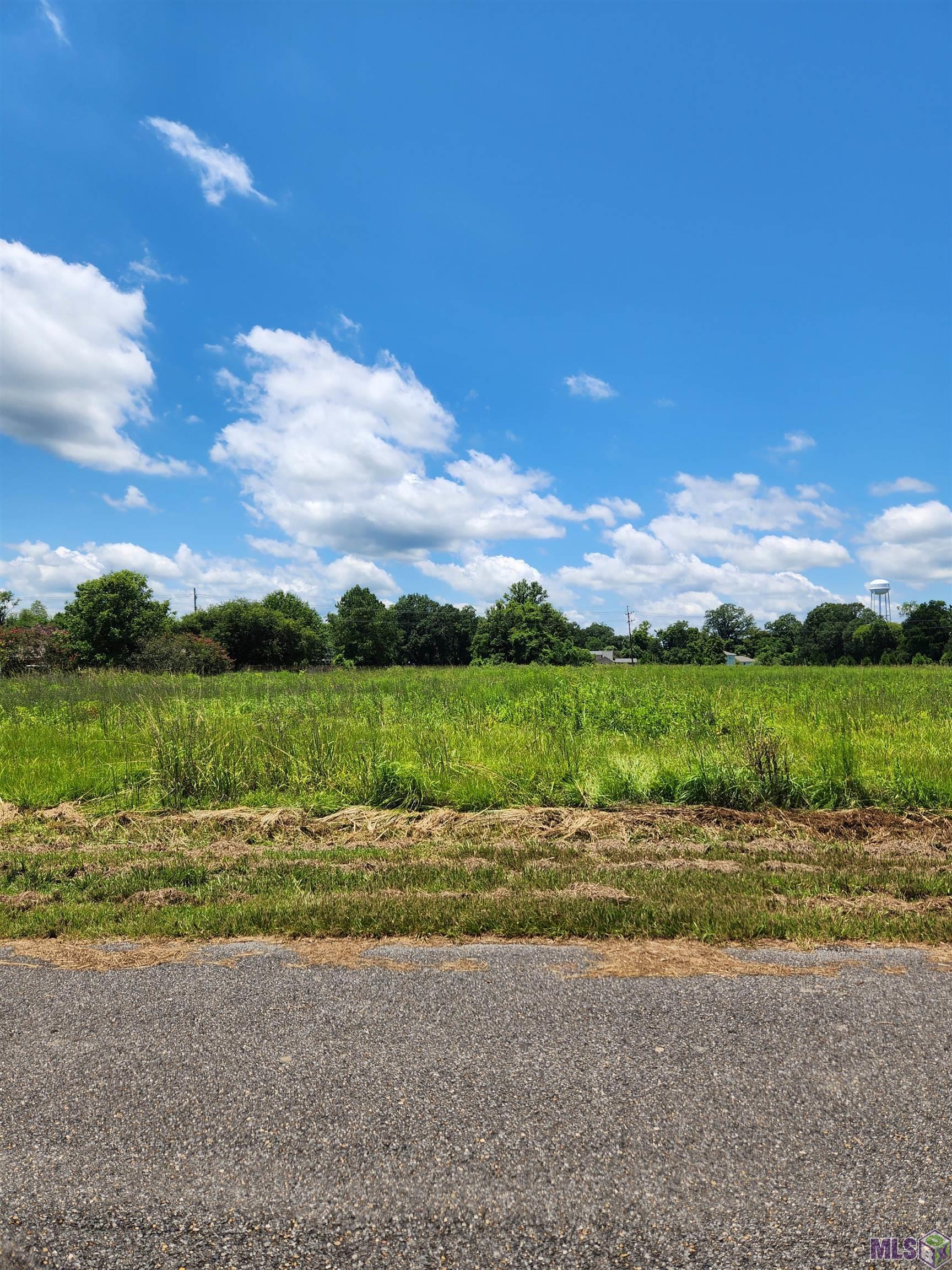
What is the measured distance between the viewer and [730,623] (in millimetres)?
148375

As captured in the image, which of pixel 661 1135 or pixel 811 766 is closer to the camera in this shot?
pixel 661 1135

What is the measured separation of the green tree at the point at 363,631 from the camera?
8812cm

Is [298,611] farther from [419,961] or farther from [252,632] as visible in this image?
[419,961]

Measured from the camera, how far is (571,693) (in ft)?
60.3

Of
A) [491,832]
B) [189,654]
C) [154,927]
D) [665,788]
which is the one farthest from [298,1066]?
[189,654]

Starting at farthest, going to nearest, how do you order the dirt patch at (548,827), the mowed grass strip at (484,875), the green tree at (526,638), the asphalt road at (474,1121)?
the green tree at (526,638) → the dirt patch at (548,827) → the mowed grass strip at (484,875) → the asphalt road at (474,1121)

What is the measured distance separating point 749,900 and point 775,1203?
315cm

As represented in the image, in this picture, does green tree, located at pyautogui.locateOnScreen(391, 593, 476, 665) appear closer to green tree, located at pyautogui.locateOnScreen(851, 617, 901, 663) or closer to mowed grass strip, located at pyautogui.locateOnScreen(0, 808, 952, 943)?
green tree, located at pyautogui.locateOnScreen(851, 617, 901, 663)

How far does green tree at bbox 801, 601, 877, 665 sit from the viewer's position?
122438 mm

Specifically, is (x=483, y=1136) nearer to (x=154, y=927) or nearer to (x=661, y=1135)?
(x=661, y=1135)

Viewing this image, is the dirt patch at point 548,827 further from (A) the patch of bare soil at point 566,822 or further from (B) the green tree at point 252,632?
(B) the green tree at point 252,632

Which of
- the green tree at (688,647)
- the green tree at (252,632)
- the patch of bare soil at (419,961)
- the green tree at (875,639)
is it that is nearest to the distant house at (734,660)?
the green tree at (688,647)

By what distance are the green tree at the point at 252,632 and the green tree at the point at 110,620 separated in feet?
73.8

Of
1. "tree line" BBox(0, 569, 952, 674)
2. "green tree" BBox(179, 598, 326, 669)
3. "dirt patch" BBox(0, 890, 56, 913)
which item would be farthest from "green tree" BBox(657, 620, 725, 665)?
"dirt patch" BBox(0, 890, 56, 913)
